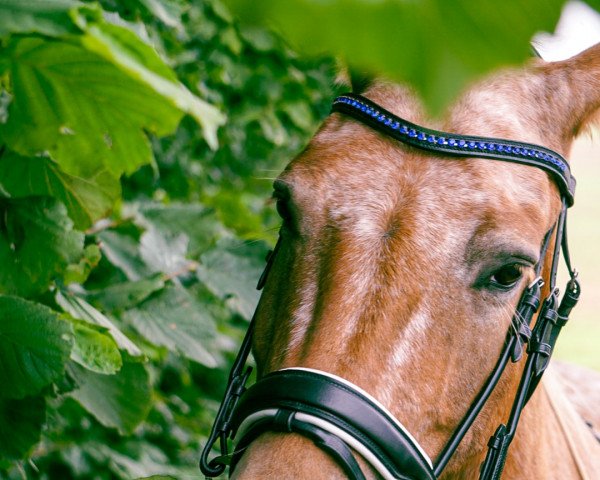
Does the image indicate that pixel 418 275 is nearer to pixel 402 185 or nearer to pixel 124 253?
pixel 402 185

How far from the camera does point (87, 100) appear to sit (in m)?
0.90

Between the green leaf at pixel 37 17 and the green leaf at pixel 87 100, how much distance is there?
0.04 meters

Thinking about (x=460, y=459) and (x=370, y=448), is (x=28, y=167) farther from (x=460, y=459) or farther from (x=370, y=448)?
(x=460, y=459)

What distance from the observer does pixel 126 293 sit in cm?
179

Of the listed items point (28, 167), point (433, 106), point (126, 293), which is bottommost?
point (126, 293)

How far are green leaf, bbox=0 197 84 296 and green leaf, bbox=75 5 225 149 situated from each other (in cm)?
60

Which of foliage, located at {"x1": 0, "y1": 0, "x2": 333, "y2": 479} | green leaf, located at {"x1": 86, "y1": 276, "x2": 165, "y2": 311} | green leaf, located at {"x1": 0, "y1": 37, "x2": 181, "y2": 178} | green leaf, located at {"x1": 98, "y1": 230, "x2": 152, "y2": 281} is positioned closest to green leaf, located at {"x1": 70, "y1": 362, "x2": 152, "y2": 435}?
foliage, located at {"x1": 0, "y1": 0, "x2": 333, "y2": 479}

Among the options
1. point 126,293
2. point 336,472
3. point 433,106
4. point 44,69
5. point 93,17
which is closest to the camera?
point 433,106

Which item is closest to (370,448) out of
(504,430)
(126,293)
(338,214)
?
(504,430)

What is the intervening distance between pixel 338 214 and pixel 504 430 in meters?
0.63

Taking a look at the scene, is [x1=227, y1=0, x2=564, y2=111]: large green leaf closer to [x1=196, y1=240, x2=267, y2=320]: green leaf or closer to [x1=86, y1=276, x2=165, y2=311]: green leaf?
[x1=86, y1=276, x2=165, y2=311]: green leaf

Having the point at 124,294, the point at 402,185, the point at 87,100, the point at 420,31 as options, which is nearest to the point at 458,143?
the point at 402,185

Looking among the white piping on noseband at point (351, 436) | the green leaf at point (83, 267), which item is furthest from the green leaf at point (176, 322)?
the white piping on noseband at point (351, 436)

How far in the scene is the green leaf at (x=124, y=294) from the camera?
5.82ft
